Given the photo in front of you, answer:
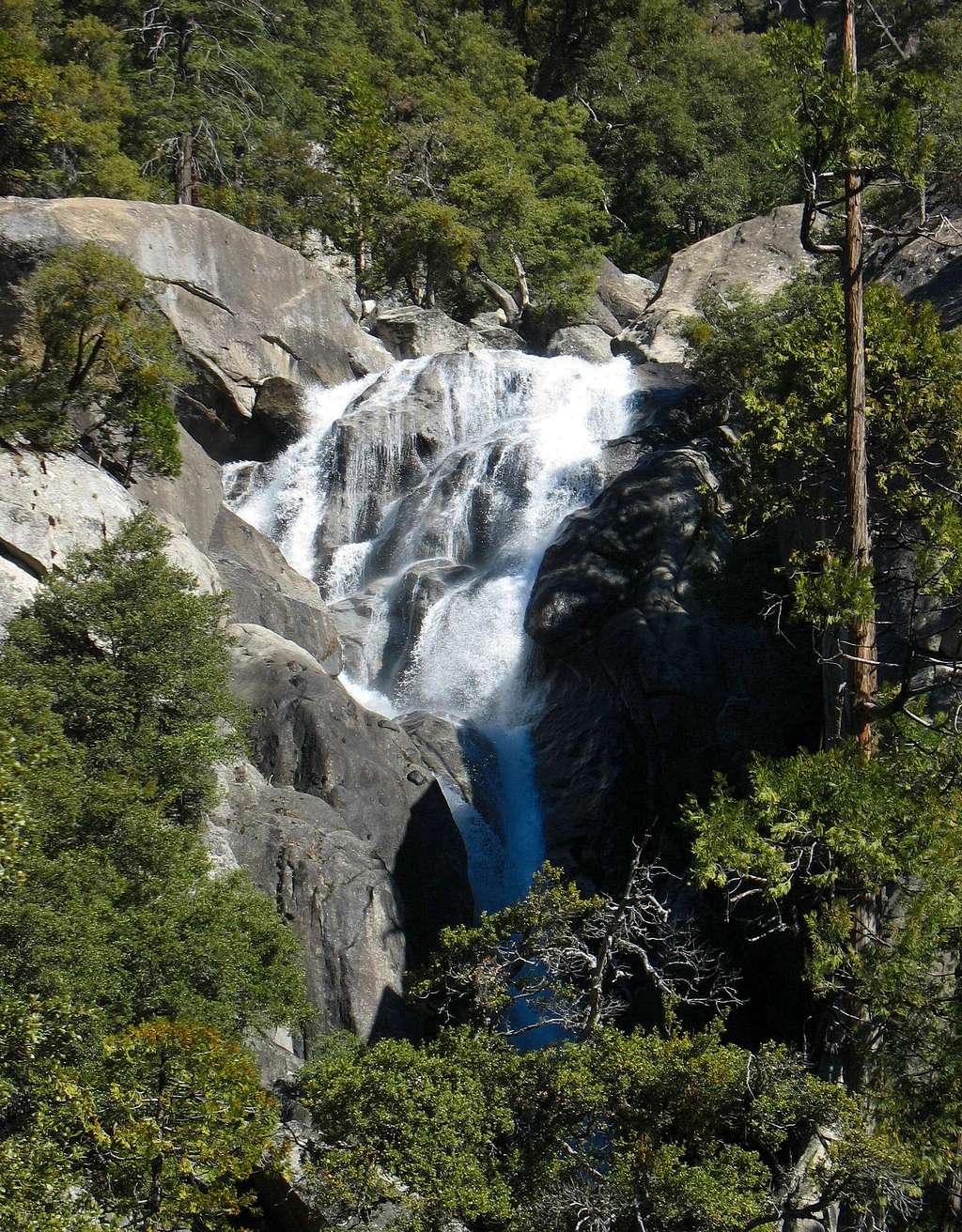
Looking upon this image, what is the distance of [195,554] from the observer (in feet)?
70.6

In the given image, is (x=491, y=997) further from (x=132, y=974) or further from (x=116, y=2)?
(x=116, y=2)

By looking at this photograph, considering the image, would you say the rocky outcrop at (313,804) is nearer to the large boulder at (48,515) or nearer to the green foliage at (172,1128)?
the large boulder at (48,515)

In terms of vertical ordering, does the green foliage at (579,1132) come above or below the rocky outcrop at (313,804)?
below

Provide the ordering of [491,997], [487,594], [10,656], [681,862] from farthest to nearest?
1. [487,594]
2. [681,862]
3. [10,656]
4. [491,997]

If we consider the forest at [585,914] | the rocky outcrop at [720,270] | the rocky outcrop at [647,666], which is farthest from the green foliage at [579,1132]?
the rocky outcrop at [720,270]

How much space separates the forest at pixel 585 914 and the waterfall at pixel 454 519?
521cm

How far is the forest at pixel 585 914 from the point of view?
30.7 feet

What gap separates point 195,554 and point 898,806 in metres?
15.1

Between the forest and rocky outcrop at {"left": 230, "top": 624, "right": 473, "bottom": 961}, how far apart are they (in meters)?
0.65

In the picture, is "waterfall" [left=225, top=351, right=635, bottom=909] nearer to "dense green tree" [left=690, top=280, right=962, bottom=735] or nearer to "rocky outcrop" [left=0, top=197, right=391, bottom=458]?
"rocky outcrop" [left=0, top=197, right=391, bottom=458]

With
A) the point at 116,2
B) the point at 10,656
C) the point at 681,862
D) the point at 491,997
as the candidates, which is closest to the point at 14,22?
the point at 116,2

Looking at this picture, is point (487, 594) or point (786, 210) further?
point (786, 210)

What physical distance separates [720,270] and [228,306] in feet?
57.8

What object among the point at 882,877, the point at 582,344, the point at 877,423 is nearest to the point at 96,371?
the point at 877,423
